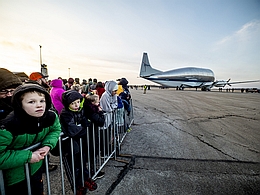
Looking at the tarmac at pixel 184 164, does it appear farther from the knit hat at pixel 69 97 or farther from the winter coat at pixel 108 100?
the knit hat at pixel 69 97

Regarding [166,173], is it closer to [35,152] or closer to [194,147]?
[194,147]

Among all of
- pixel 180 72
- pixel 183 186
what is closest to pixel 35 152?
pixel 183 186

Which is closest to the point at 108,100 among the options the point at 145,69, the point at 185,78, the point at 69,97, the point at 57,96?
the point at 57,96

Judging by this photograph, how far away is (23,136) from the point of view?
4.47 ft

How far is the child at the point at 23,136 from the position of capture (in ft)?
4.03

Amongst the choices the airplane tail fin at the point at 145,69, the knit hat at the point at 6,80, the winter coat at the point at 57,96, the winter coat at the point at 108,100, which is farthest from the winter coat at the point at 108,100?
the airplane tail fin at the point at 145,69

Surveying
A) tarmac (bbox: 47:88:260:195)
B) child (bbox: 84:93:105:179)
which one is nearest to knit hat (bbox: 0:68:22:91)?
child (bbox: 84:93:105:179)

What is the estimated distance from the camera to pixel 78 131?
2.06m

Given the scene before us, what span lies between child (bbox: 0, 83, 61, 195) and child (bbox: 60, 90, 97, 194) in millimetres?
451

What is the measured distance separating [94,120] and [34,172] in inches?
45.0

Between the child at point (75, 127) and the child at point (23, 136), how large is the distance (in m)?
0.45

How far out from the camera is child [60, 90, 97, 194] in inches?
80.0

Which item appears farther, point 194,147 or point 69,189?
point 194,147

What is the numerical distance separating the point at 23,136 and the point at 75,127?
72 centimetres
